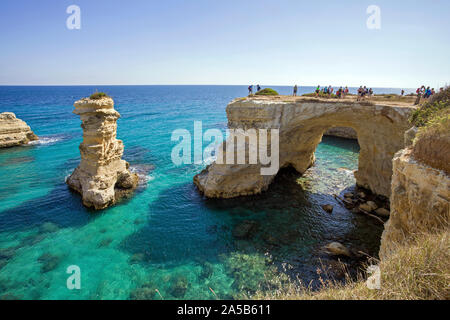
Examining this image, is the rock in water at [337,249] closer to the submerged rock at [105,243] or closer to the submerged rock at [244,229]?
the submerged rock at [244,229]

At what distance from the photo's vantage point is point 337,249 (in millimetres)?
11383

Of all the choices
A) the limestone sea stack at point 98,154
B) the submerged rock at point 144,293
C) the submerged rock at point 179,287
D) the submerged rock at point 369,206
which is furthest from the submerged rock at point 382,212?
the limestone sea stack at point 98,154

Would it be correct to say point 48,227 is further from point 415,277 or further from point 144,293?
point 415,277

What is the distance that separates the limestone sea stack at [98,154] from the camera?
1561 cm

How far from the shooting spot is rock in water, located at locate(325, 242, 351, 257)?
11.3 m

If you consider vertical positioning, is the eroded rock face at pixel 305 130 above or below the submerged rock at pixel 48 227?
above

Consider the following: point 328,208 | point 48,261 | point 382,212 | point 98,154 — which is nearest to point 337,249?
point 328,208

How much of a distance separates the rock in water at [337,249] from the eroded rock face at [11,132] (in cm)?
3903

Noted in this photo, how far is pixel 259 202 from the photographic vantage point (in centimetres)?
1617

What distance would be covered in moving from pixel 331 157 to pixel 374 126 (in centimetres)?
1144

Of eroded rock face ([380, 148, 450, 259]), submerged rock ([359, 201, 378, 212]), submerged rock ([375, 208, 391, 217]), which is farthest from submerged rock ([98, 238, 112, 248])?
submerged rock ([375, 208, 391, 217])

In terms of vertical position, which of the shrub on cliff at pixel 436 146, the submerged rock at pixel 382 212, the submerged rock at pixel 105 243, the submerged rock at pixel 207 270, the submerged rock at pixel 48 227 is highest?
the shrub on cliff at pixel 436 146

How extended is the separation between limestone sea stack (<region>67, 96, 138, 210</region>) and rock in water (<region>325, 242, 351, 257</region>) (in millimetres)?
14306

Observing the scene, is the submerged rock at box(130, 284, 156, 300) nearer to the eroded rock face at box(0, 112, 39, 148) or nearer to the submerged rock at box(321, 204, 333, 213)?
the submerged rock at box(321, 204, 333, 213)
